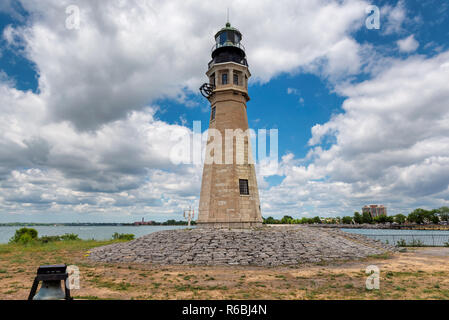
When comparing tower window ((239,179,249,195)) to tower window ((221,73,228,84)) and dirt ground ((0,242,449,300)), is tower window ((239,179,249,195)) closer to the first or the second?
dirt ground ((0,242,449,300))

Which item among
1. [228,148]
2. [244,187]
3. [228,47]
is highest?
[228,47]

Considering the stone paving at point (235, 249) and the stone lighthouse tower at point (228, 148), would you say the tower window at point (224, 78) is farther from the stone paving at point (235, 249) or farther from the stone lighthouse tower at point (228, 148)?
the stone paving at point (235, 249)

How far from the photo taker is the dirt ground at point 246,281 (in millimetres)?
9938

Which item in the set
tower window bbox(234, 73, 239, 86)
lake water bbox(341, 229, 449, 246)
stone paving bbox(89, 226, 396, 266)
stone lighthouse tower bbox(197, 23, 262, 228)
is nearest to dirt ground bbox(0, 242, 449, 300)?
stone paving bbox(89, 226, 396, 266)

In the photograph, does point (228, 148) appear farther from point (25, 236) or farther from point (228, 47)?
point (25, 236)

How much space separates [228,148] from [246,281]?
13.5m

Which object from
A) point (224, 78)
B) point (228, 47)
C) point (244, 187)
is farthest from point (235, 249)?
point (228, 47)

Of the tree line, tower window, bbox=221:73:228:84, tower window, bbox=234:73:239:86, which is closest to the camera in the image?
tower window, bbox=221:73:228:84

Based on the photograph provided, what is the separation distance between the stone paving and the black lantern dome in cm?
1652

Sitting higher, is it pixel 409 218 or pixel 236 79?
pixel 236 79

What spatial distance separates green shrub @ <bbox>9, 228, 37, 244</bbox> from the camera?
91.7ft

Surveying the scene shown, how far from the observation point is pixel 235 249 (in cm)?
1728
